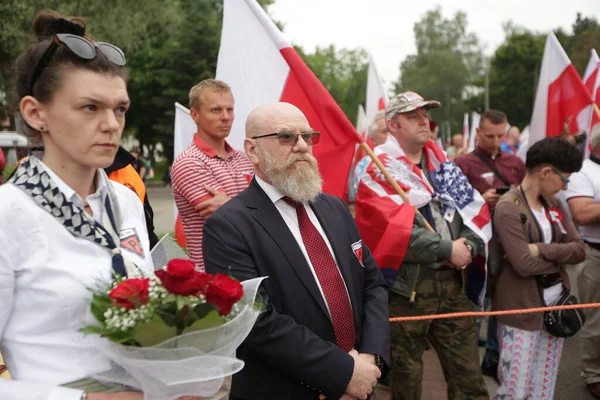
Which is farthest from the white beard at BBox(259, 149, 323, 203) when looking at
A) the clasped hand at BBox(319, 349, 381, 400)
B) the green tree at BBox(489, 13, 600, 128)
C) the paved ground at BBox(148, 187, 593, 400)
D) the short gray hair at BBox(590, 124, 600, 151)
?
the green tree at BBox(489, 13, 600, 128)

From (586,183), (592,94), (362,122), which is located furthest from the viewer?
(362,122)

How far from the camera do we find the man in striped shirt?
357cm

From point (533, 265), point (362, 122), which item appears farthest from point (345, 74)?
point (533, 265)

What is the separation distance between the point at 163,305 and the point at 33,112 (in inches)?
27.8

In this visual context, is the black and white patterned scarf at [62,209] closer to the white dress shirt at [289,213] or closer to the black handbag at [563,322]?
the white dress shirt at [289,213]

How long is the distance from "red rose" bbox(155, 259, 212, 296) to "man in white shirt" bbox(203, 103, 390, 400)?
81 centimetres

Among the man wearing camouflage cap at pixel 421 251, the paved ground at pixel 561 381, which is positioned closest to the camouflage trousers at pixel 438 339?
the man wearing camouflage cap at pixel 421 251

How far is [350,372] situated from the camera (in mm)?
2445

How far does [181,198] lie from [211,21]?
1169 inches

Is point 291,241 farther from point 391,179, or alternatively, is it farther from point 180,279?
point 391,179

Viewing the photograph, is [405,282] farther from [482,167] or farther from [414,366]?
[482,167]

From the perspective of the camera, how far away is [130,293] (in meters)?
1.53

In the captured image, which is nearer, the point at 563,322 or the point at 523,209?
the point at 563,322

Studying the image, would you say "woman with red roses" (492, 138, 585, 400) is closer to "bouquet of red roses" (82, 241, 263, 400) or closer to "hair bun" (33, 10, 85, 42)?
"bouquet of red roses" (82, 241, 263, 400)
